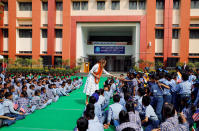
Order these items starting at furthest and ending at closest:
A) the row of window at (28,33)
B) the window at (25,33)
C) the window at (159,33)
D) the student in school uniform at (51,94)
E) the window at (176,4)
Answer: the window at (25,33) < the row of window at (28,33) < the window at (159,33) < the window at (176,4) < the student in school uniform at (51,94)

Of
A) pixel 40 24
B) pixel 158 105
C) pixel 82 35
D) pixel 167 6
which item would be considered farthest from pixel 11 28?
pixel 158 105

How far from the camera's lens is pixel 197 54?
1973 centimetres

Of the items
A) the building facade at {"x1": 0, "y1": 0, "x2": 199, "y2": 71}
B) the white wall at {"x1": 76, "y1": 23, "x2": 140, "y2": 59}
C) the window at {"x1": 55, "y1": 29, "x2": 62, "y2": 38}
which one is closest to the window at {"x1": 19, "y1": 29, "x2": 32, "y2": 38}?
the building facade at {"x1": 0, "y1": 0, "x2": 199, "y2": 71}

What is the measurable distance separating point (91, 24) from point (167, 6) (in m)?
9.95

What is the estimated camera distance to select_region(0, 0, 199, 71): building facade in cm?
1952

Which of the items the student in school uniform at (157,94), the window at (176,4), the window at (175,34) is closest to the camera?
the student in school uniform at (157,94)

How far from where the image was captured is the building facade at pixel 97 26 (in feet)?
64.0

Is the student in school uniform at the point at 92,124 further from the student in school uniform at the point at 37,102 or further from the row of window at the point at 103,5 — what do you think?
the row of window at the point at 103,5

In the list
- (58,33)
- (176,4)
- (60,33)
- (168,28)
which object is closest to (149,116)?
(168,28)

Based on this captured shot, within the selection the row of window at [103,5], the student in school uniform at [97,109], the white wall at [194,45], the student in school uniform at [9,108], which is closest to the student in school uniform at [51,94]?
the student in school uniform at [9,108]

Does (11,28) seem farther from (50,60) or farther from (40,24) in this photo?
(50,60)

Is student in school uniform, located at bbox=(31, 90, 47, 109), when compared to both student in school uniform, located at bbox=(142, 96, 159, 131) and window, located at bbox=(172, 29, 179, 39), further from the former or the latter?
window, located at bbox=(172, 29, 179, 39)

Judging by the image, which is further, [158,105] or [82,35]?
[82,35]

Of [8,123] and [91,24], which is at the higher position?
[91,24]
